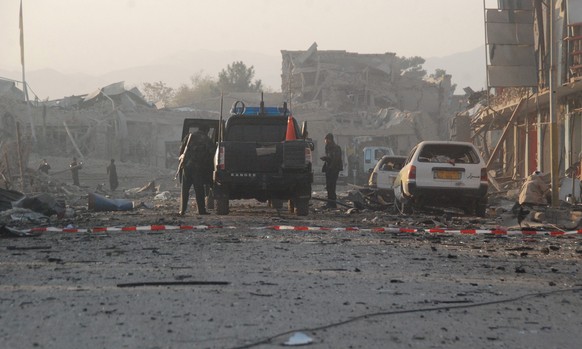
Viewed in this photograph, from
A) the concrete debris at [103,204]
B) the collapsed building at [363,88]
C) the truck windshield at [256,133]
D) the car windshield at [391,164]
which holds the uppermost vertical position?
the collapsed building at [363,88]

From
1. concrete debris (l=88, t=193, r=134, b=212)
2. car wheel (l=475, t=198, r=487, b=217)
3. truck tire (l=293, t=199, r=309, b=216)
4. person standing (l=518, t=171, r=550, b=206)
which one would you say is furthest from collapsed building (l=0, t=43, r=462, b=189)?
person standing (l=518, t=171, r=550, b=206)

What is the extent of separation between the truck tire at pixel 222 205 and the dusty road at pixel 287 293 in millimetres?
5831

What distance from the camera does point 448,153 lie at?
18906mm

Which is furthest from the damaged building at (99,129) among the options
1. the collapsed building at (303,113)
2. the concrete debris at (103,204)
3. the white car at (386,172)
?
the white car at (386,172)

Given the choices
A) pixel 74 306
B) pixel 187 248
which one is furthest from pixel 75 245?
pixel 74 306

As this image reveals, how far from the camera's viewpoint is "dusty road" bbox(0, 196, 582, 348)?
5441mm

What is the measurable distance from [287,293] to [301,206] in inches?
438

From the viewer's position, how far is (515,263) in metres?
9.62

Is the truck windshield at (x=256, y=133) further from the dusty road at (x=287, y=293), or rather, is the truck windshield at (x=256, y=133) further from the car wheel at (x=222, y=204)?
the dusty road at (x=287, y=293)

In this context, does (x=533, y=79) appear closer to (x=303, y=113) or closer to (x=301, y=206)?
(x=301, y=206)

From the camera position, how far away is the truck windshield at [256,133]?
743 inches

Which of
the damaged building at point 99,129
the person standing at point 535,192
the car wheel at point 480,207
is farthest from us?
the damaged building at point 99,129

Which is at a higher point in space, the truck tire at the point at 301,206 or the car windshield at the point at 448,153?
the car windshield at the point at 448,153

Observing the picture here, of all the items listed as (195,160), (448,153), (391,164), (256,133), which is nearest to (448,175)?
(448,153)
